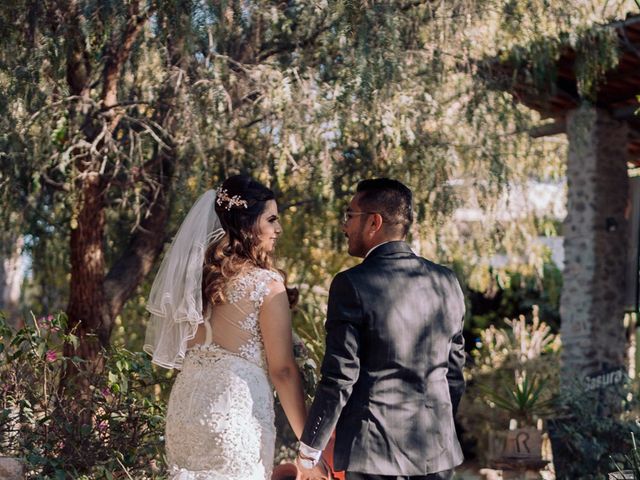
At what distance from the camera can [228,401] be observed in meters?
3.58

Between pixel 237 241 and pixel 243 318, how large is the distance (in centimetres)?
29

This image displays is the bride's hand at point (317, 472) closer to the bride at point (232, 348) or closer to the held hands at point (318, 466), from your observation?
the held hands at point (318, 466)

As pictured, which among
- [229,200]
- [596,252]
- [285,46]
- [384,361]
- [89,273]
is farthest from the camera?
[596,252]

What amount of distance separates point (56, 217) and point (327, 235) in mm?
2407

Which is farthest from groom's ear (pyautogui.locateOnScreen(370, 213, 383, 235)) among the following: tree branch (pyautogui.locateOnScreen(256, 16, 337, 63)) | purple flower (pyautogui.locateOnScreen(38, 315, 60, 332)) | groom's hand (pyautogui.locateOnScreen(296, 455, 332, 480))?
tree branch (pyautogui.locateOnScreen(256, 16, 337, 63))

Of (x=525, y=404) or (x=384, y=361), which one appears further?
(x=525, y=404)

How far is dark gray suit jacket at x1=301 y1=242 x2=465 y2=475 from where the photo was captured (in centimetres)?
332

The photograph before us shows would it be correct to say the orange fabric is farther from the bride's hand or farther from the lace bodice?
the lace bodice

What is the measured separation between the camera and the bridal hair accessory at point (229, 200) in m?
3.73

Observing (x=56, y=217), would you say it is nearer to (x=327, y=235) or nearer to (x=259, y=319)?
(x=327, y=235)

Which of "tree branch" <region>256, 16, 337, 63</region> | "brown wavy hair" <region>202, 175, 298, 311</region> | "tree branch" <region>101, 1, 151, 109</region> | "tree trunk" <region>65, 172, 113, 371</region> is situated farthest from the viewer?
"tree trunk" <region>65, 172, 113, 371</region>

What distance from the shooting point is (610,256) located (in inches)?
Result: 391

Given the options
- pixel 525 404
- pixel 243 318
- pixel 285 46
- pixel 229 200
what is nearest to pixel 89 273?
pixel 285 46

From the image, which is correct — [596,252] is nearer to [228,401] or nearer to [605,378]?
[605,378]
